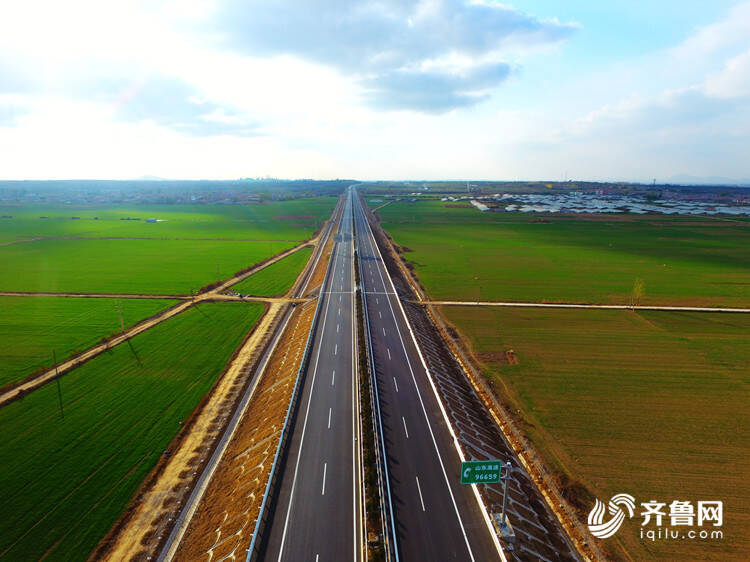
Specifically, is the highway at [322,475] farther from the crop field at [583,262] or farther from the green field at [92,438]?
the crop field at [583,262]

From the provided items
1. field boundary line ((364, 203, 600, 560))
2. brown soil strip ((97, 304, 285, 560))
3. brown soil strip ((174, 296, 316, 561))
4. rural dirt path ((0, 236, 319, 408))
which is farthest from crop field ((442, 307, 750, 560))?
rural dirt path ((0, 236, 319, 408))

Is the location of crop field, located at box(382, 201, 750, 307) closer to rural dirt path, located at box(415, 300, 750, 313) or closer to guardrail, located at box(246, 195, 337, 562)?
rural dirt path, located at box(415, 300, 750, 313)

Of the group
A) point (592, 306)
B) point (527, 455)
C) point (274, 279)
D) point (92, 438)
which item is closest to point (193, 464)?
point (92, 438)

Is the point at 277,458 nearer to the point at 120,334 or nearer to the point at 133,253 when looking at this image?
the point at 120,334

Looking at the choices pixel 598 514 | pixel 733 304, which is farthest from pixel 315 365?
pixel 733 304

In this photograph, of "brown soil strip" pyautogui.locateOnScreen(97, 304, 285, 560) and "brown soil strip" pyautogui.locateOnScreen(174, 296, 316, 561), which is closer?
"brown soil strip" pyautogui.locateOnScreen(174, 296, 316, 561)

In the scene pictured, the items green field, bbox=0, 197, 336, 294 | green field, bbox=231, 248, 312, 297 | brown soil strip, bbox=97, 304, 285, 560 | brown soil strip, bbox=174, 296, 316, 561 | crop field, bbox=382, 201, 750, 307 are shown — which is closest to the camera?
brown soil strip, bbox=174, 296, 316, 561
